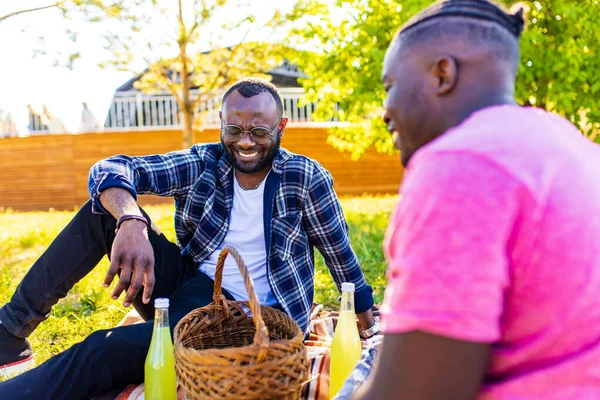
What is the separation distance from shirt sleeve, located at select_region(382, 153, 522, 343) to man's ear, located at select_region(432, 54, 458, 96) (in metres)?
0.24

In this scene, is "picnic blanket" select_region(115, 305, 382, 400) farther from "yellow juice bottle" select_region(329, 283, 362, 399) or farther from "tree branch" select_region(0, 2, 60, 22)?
"tree branch" select_region(0, 2, 60, 22)

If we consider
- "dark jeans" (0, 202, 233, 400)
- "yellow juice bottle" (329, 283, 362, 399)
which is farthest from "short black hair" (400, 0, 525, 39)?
"dark jeans" (0, 202, 233, 400)

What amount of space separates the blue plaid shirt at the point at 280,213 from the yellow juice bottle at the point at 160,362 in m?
0.65

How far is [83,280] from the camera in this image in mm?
4934

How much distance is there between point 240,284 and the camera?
9.27 ft

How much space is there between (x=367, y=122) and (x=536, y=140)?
8.18 metres

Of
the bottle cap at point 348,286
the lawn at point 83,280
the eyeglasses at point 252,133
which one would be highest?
the eyeglasses at point 252,133

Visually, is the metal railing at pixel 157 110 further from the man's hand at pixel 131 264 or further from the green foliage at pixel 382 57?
the man's hand at pixel 131 264

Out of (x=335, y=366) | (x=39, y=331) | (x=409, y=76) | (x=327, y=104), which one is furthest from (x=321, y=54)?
(x=409, y=76)

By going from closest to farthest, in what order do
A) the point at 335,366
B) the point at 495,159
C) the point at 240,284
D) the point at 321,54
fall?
1. the point at 495,159
2. the point at 335,366
3. the point at 240,284
4. the point at 321,54

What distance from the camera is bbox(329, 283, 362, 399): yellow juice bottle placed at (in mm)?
2289

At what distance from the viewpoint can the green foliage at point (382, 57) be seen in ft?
20.0

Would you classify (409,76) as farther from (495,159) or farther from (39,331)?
(39,331)

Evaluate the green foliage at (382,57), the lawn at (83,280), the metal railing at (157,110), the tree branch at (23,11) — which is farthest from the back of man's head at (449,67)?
the metal railing at (157,110)
